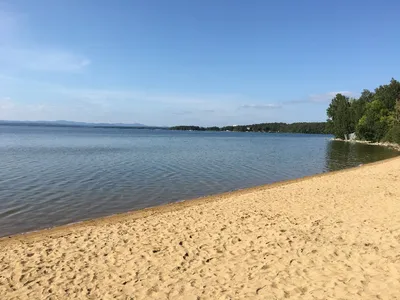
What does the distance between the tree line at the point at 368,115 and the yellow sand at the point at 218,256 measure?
63.7 metres

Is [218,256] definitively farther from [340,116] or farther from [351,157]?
[340,116]

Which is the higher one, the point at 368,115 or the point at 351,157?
the point at 368,115

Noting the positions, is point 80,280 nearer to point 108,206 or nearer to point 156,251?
point 156,251

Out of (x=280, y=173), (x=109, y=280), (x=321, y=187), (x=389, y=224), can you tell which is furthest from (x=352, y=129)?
(x=109, y=280)

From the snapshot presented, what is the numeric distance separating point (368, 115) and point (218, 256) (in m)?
93.6

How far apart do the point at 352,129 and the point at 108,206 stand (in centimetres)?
10738

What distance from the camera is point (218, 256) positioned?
8.62m

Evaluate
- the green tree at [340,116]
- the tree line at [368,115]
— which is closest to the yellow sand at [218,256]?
the tree line at [368,115]

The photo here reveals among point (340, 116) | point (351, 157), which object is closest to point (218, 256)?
point (351, 157)

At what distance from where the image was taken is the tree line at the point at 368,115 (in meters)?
85.0

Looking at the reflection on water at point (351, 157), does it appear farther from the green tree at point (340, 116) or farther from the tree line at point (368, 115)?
the green tree at point (340, 116)

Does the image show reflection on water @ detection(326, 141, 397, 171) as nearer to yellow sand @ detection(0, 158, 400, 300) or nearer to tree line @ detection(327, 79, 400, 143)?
tree line @ detection(327, 79, 400, 143)

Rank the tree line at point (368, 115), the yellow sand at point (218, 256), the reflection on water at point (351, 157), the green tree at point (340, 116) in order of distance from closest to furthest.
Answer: the yellow sand at point (218, 256), the reflection on water at point (351, 157), the tree line at point (368, 115), the green tree at point (340, 116)

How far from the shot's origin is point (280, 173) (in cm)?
3022
